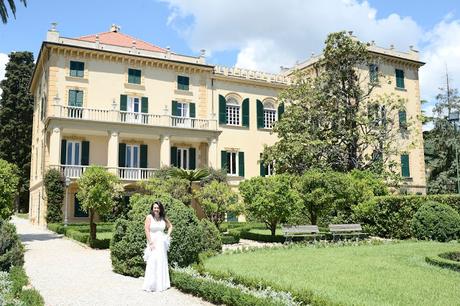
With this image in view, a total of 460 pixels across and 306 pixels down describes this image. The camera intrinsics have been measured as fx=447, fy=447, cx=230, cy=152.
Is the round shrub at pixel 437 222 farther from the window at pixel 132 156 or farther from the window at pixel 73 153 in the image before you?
the window at pixel 73 153

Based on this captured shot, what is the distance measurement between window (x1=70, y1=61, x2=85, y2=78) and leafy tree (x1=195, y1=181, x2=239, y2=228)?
13988 mm

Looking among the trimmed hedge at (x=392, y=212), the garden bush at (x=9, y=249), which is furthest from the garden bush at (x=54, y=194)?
the trimmed hedge at (x=392, y=212)

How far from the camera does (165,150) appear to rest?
99.8 feet

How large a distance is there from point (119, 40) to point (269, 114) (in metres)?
13.0

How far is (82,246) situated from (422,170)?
30.6m

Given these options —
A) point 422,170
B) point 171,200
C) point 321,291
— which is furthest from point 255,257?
point 422,170

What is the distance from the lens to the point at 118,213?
28750 mm

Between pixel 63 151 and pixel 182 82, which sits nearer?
pixel 63 151

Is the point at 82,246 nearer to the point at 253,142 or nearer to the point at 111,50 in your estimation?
the point at 111,50

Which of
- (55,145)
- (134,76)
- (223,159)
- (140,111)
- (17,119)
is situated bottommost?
(223,159)

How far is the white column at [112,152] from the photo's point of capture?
94.5 ft

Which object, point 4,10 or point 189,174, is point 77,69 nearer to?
point 189,174

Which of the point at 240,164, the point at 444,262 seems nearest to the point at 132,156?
the point at 240,164

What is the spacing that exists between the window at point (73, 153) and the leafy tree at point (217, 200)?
1198 cm
